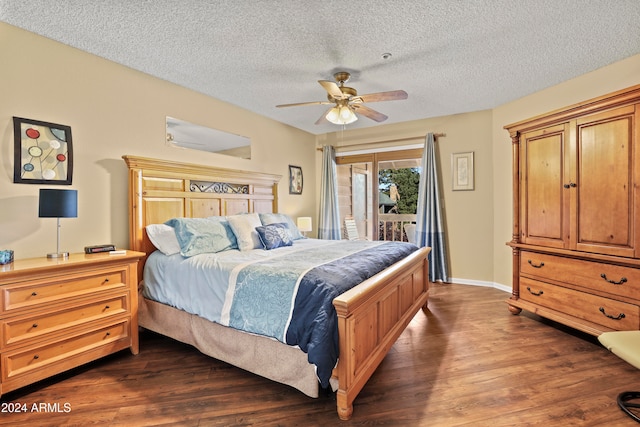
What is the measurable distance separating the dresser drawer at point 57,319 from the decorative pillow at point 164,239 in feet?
1.67

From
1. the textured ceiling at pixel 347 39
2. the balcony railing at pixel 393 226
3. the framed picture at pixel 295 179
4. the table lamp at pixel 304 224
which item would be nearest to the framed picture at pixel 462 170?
the balcony railing at pixel 393 226

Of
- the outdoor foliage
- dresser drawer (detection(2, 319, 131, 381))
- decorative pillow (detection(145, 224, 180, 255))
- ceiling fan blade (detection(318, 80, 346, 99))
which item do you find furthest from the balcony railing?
dresser drawer (detection(2, 319, 131, 381))

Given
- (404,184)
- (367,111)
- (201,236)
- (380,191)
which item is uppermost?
(367,111)

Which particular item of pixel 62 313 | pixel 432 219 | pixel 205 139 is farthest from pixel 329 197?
pixel 62 313

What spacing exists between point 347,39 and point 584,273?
9.22ft

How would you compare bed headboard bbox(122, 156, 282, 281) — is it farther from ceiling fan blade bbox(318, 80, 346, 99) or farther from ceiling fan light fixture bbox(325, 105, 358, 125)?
ceiling fan blade bbox(318, 80, 346, 99)

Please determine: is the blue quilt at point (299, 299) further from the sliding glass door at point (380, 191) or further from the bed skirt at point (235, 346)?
the sliding glass door at point (380, 191)

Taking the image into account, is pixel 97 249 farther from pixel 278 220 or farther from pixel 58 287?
pixel 278 220

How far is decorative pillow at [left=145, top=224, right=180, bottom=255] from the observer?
2818mm

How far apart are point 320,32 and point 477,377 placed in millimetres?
2750

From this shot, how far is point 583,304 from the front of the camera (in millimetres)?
2648

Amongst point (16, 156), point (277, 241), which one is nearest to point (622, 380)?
point (277, 241)

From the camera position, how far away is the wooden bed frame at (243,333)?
5.82 feet

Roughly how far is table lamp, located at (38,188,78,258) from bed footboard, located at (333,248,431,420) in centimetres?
207
